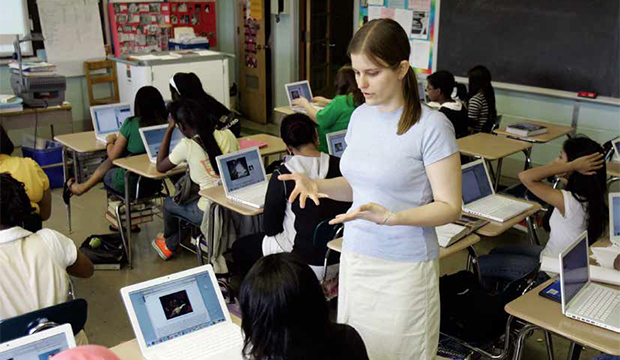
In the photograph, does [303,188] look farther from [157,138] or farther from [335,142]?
[157,138]

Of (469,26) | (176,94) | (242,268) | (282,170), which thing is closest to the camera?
(282,170)

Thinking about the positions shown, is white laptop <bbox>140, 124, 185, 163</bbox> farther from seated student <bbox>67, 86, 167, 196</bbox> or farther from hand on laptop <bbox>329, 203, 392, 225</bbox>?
hand on laptop <bbox>329, 203, 392, 225</bbox>

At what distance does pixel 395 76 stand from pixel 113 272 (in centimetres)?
299

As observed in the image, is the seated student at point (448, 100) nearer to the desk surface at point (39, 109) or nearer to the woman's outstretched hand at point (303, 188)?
the woman's outstretched hand at point (303, 188)

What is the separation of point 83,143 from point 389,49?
11.3ft

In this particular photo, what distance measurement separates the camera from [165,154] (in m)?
3.85

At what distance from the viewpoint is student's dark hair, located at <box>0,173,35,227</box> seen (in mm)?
2229

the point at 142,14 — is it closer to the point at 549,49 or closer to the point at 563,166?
the point at 549,49

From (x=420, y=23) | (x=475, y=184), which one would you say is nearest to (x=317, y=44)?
(x=420, y=23)

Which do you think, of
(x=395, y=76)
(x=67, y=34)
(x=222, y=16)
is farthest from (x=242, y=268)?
(x=222, y=16)

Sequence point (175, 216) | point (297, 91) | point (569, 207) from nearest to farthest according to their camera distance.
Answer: point (569, 207), point (175, 216), point (297, 91)

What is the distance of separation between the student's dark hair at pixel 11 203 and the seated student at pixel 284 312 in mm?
1222

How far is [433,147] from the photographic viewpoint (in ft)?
5.49

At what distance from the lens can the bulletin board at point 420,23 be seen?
6654mm
